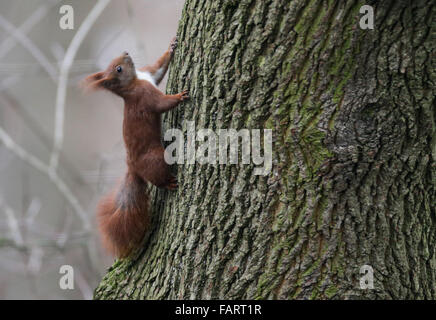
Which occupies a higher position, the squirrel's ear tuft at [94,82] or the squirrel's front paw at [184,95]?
the squirrel's ear tuft at [94,82]

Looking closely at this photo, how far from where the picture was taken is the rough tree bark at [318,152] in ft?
6.05

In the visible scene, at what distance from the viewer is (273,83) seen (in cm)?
A: 192

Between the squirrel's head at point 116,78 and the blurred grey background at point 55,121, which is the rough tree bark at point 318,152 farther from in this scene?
the blurred grey background at point 55,121

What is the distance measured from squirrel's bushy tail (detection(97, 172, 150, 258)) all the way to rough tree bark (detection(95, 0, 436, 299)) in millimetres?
478

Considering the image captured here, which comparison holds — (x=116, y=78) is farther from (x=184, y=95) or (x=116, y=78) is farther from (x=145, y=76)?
(x=184, y=95)

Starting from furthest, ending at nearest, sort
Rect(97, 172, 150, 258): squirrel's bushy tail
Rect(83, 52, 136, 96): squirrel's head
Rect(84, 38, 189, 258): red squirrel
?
1. Rect(83, 52, 136, 96): squirrel's head
2. Rect(97, 172, 150, 258): squirrel's bushy tail
3. Rect(84, 38, 189, 258): red squirrel

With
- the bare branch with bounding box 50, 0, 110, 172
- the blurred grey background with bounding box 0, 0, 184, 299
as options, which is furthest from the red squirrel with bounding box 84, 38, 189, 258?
the blurred grey background with bounding box 0, 0, 184, 299

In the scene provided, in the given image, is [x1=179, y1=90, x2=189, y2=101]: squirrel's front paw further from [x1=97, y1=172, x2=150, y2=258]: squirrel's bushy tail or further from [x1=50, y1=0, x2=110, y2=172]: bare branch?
[x1=50, y1=0, x2=110, y2=172]: bare branch

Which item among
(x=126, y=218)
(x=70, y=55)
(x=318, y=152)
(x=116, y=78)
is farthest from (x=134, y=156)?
(x=70, y=55)

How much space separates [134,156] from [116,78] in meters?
0.49

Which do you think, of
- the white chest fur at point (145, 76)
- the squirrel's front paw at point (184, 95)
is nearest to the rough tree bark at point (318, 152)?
the squirrel's front paw at point (184, 95)

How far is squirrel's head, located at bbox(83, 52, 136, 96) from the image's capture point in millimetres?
2668

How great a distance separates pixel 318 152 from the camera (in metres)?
1.90
